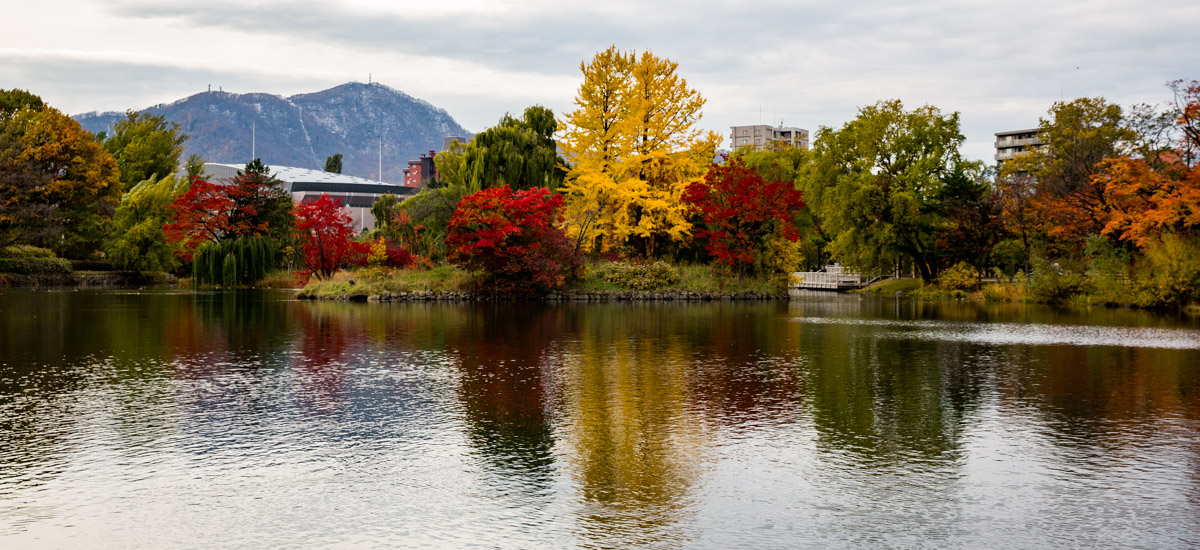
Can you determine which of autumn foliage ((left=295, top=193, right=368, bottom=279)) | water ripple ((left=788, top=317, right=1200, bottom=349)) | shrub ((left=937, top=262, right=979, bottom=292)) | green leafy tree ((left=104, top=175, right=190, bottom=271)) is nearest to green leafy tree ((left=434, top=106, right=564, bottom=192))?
autumn foliage ((left=295, top=193, right=368, bottom=279))

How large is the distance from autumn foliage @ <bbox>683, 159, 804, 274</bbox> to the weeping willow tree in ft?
86.0

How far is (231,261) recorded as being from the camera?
2135 inches

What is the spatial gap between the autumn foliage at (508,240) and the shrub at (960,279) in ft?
82.7

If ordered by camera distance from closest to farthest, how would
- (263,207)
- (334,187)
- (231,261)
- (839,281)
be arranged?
(231,261)
(263,207)
(839,281)
(334,187)

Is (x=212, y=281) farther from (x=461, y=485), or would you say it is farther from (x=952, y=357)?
(x=461, y=485)

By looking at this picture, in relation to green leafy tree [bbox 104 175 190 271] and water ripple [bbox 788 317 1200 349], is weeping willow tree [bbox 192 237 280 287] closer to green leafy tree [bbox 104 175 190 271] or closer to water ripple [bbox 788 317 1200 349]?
green leafy tree [bbox 104 175 190 271]

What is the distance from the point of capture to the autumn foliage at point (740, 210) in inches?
1869

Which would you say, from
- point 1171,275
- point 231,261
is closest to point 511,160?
point 231,261

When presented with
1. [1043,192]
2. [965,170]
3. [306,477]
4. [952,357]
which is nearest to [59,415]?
[306,477]

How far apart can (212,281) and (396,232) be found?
37.1 ft

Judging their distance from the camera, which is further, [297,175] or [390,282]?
[297,175]

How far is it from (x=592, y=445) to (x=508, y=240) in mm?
32343

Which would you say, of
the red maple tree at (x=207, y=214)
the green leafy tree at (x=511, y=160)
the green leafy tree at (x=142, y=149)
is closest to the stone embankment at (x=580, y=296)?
the green leafy tree at (x=511, y=160)

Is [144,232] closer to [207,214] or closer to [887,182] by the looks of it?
[207,214]
